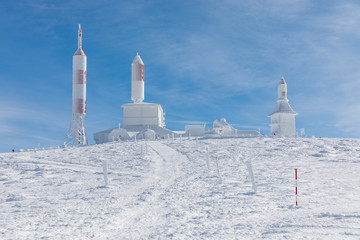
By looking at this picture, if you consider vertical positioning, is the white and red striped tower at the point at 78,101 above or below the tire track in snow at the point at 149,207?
above

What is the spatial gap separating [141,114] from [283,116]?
22.8 metres

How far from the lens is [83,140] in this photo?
184 feet

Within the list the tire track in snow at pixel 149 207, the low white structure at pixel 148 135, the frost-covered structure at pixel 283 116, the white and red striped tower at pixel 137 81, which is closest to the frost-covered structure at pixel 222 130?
the frost-covered structure at pixel 283 116

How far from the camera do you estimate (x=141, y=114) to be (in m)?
60.7

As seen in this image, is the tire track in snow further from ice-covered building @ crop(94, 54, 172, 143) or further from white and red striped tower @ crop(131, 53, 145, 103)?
white and red striped tower @ crop(131, 53, 145, 103)

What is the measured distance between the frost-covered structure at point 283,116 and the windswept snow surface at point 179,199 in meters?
26.7

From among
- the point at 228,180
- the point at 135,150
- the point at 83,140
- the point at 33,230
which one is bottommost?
the point at 33,230

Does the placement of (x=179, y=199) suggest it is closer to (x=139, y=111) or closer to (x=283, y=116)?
(x=283, y=116)

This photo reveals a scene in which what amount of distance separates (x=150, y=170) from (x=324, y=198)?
11962 mm

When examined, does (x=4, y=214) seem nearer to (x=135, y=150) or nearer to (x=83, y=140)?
(x=135, y=150)

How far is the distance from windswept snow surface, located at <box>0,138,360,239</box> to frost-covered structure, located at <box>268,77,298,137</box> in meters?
26.7

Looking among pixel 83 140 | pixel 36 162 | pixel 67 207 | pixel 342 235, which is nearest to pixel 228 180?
pixel 67 207

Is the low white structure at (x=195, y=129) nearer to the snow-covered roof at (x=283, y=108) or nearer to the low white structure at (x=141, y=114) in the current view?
the low white structure at (x=141, y=114)

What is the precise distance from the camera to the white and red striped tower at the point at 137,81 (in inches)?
2442
